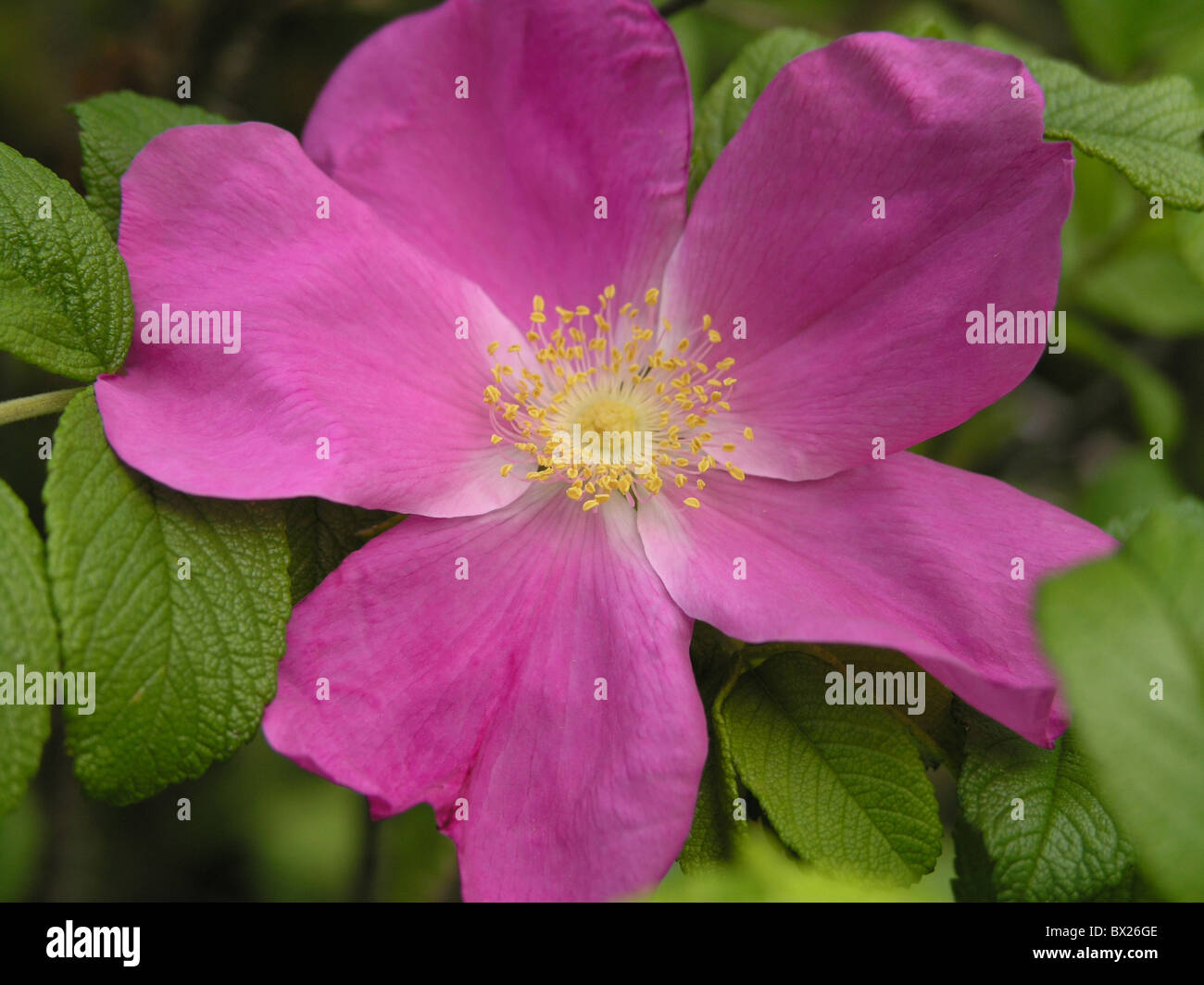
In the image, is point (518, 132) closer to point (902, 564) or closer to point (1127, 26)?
point (902, 564)

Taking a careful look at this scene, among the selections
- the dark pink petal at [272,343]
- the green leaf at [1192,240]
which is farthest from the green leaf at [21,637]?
the green leaf at [1192,240]

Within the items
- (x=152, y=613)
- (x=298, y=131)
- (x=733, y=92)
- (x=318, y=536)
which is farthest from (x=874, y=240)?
(x=298, y=131)

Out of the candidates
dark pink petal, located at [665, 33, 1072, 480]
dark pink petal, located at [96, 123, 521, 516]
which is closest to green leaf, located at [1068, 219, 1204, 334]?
dark pink petal, located at [665, 33, 1072, 480]

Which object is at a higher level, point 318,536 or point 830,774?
point 318,536

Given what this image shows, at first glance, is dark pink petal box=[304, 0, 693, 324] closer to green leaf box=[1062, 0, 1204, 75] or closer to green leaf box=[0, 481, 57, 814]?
green leaf box=[0, 481, 57, 814]

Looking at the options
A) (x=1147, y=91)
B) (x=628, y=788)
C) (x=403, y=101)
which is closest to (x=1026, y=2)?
(x=1147, y=91)
